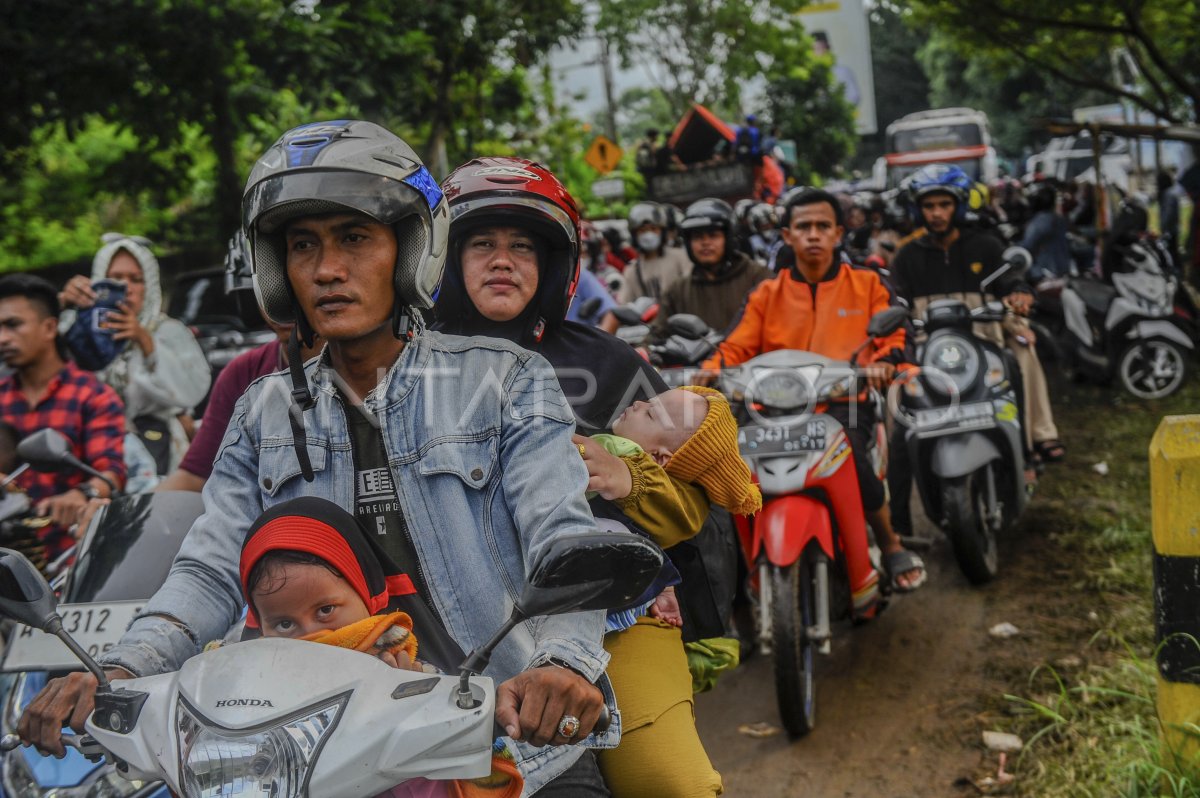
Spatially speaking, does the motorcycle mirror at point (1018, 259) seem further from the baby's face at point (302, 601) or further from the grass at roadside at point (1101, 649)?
the baby's face at point (302, 601)

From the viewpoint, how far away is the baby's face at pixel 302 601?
1732 mm

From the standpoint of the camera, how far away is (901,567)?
17.5 ft

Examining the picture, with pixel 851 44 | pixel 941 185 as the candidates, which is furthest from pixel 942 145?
pixel 851 44

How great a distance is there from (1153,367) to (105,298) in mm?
8193

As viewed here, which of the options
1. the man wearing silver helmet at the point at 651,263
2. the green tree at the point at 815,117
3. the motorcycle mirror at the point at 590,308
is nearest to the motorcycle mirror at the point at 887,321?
the motorcycle mirror at the point at 590,308

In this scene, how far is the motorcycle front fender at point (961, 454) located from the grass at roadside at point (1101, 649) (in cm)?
77

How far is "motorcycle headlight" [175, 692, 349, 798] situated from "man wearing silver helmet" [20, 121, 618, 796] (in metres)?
0.34

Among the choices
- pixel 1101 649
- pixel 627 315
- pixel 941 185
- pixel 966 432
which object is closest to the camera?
pixel 627 315

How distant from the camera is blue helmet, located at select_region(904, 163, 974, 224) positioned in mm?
6672

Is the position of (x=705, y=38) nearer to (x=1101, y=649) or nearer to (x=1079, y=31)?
(x=1079, y=31)

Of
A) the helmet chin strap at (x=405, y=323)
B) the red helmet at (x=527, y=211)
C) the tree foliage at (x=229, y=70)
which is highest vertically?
the tree foliage at (x=229, y=70)

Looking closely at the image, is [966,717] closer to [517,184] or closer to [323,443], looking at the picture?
[517,184]

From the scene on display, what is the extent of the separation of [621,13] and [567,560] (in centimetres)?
2704

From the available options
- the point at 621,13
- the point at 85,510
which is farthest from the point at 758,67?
the point at 85,510
